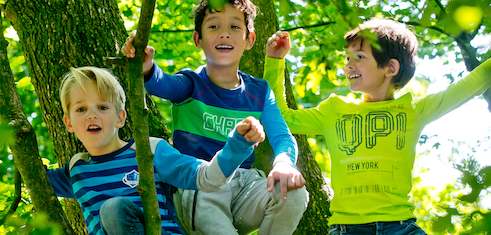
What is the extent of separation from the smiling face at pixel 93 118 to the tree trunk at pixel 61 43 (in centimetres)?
62

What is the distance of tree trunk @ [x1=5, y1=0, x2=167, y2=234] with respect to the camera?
164 inches

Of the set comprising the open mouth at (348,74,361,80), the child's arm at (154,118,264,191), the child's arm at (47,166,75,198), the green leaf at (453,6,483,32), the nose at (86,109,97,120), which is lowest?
the child's arm at (47,166,75,198)

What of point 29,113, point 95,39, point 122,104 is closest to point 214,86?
point 122,104

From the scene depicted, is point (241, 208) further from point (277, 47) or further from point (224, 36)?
point (277, 47)

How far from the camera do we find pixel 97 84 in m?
3.45

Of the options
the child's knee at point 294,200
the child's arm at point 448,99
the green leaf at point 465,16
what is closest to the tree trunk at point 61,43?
the child's knee at point 294,200

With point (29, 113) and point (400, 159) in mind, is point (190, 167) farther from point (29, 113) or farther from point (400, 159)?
point (29, 113)

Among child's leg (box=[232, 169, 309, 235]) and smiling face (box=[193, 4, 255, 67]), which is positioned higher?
smiling face (box=[193, 4, 255, 67])

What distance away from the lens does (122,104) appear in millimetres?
3512

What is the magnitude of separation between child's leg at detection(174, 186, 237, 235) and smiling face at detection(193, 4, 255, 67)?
570mm

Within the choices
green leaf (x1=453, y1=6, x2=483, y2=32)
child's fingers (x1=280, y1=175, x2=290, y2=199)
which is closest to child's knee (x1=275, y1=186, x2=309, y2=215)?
child's fingers (x1=280, y1=175, x2=290, y2=199)

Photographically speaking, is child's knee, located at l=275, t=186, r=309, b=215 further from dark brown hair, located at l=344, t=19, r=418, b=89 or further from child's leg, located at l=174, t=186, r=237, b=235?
dark brown hair, located at l=344, t=19, r=418, b=89

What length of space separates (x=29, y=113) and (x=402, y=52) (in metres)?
9.79

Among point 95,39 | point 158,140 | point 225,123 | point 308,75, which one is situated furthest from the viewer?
point 308,75
